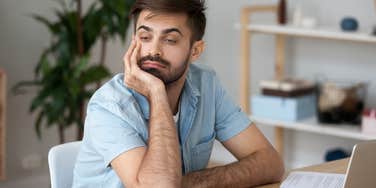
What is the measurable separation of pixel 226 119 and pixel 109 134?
18.4 inches

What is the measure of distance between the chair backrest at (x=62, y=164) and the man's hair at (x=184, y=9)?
399mm

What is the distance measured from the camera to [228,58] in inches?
185

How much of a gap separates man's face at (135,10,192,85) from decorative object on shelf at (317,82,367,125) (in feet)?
6.70

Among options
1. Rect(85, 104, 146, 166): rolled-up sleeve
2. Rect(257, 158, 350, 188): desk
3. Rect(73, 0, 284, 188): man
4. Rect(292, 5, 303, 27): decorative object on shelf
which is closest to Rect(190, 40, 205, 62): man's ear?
Rect(73, 0, 284, 188): man

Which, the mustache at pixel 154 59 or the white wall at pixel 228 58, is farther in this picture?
the white wall at pixel 228 58

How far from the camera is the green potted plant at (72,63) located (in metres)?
3.47

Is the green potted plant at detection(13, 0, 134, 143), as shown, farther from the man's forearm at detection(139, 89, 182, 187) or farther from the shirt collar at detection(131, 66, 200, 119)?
the man's forearm at detection(139, 89, 182, 187)

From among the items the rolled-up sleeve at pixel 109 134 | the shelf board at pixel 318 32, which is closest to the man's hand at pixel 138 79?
the rolled-up sleeve at pixel 109 134

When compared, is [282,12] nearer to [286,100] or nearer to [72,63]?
[286,100]

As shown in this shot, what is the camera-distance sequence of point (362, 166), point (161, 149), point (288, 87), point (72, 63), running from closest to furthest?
point (362, 166), point (161, 149), point (72, 63), point (288, 87)

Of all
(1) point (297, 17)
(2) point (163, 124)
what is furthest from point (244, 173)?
(1) point (297, 17)

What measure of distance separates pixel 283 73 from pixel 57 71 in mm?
1442

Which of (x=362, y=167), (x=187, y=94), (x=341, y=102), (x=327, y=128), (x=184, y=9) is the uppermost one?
(x=184, y=9)

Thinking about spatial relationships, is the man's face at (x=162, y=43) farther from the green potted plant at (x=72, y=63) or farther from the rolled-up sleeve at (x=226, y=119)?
the green potted plant at (x=72, y=63)
